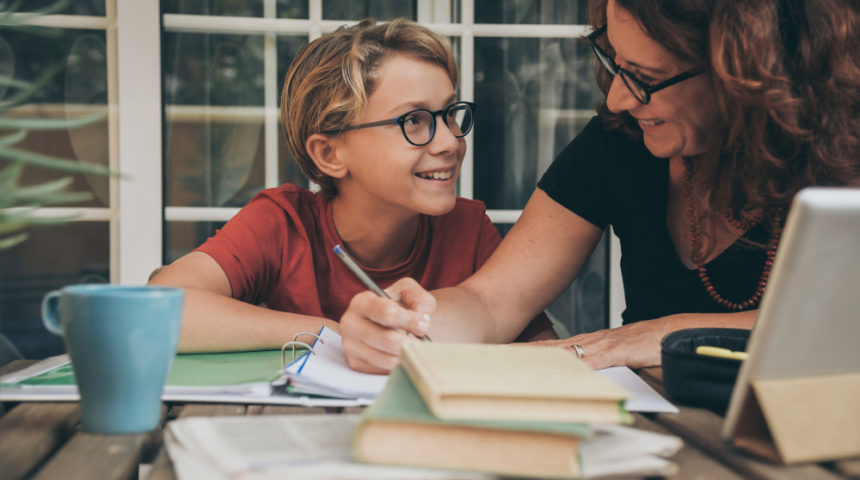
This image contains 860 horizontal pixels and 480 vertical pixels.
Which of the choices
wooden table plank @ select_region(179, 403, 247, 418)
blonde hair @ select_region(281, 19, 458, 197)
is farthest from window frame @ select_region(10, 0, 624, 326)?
wooden table plank @ select_region(179, 403, 247, 418)

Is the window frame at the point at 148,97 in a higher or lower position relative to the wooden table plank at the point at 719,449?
higher

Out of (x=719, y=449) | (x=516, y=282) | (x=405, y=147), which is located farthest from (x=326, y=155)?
(x=719, y=449)

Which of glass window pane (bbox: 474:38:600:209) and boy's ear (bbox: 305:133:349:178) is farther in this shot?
glass window pane (bbox: 474:38:600:209)

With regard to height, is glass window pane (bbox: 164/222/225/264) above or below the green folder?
above

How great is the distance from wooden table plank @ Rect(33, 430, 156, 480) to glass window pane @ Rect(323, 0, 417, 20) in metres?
1.83

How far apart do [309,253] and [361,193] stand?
18 cm

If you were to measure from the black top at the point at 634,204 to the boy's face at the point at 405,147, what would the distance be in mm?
215

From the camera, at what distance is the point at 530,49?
7.93 ft

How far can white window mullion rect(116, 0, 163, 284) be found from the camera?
2.20m

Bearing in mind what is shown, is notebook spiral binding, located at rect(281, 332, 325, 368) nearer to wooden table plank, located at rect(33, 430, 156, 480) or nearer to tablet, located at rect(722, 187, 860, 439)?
wooden table plank, located at rect(33, 430, 156, 480)

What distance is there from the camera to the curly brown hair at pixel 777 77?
43.8 inches

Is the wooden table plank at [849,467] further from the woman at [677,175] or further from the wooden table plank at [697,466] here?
the woman at [677,175]

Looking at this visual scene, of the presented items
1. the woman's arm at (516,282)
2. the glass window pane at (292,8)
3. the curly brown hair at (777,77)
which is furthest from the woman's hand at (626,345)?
the glass window pane at (292,8)

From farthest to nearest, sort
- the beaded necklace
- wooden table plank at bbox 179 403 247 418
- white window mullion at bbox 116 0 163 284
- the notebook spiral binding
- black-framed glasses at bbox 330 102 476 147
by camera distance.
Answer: white window mullion at bbox 116 0 163 284 < black-framed glasses at bbox 330 102 476 147 < the beaded necklace < the notebook spiral binding < wooden table plank at bbox 179 403 247 418
